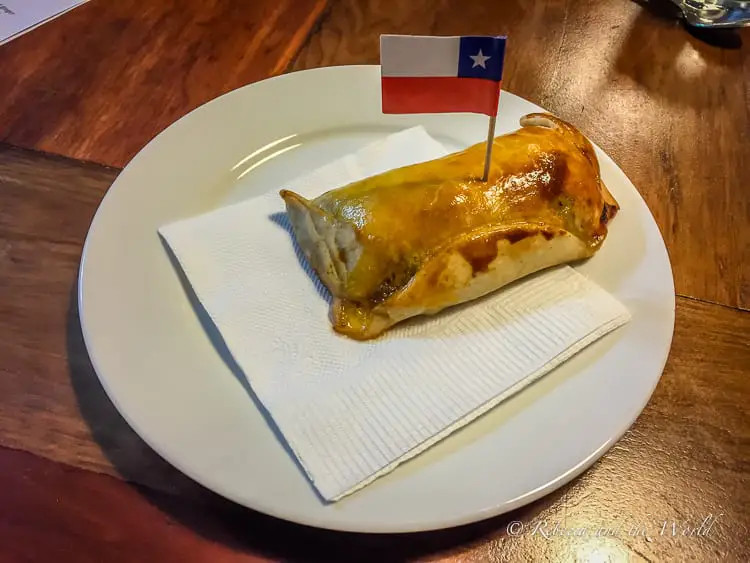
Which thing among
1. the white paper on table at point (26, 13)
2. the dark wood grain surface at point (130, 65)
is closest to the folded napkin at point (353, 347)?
the dark wood grain surface at point (130, 65)

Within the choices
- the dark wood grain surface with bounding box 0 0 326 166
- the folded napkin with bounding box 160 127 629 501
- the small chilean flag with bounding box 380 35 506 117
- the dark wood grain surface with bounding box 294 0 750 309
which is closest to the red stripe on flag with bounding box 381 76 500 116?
the small chilean flag with bounding box 380 35 506 117

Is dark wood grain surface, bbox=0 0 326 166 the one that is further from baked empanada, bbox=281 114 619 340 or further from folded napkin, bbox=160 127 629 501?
baked empanada, bbox=281 114 619 340

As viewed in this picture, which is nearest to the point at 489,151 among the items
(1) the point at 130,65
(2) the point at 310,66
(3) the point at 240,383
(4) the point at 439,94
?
(4) the point at 439,94

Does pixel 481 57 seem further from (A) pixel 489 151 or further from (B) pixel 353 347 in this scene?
(B) pixel 353 347

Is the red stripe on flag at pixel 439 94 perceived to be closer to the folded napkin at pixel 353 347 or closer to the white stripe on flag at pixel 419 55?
the white stripe on flag at pixel 419 55

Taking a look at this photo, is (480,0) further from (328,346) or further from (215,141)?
(328,346)

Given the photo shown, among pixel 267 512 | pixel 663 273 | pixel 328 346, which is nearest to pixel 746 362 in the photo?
pixel 663 273

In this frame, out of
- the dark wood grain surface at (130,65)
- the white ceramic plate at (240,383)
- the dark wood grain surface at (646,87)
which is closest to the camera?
the white ceramic plate at (240,383)
